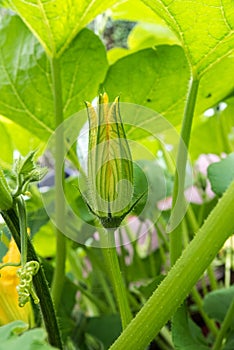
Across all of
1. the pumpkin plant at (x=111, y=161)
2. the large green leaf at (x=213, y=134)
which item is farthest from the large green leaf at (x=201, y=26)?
the large green leaf at (x=213, y=134)

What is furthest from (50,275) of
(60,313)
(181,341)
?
(181,341)

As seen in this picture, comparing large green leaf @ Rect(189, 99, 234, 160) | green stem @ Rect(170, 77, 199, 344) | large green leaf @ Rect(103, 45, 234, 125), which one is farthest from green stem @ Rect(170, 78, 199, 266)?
large green leaf @ Rect(189, 99, 234, 160)

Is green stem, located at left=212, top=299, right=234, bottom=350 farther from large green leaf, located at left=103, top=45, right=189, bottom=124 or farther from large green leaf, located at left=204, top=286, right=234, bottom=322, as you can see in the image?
large green leaf, located at left=103, top=45, right=189, bottom=124

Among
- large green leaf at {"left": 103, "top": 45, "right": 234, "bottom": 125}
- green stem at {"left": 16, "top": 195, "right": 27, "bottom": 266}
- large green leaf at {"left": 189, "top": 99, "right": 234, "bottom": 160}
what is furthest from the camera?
large green leaf at {"left": 189, "top": 99, "right": 234, "bottom": 160}

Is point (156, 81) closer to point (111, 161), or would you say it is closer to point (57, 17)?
point (57, 17)

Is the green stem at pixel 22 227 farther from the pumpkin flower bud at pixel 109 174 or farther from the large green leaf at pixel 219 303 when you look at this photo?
the large green leaf at pixel 219 303
